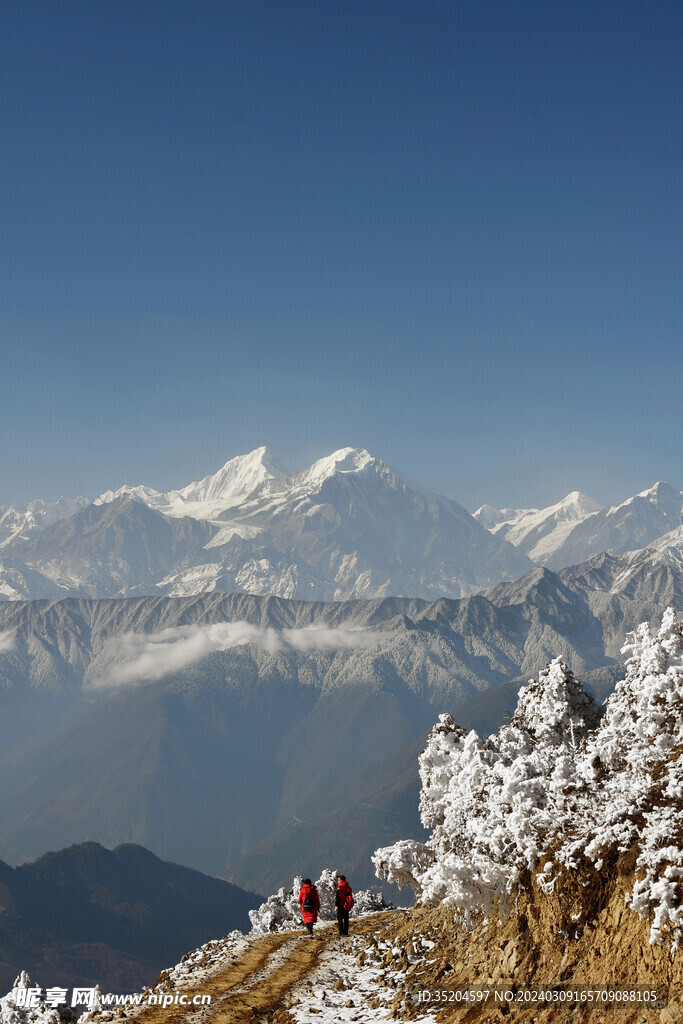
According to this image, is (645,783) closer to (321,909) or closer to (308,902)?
(308,902)

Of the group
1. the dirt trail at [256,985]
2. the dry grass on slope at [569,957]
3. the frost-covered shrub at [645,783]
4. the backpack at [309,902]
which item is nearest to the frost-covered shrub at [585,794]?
the frost-covered shrub at [645,783]

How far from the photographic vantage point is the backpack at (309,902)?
41562mm

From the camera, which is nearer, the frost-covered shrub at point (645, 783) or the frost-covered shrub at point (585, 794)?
the frost-covered shrub at point (645, 783)

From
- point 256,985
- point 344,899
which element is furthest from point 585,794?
point 344,899

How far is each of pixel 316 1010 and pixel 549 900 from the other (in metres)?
8.47

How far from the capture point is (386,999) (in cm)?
2830

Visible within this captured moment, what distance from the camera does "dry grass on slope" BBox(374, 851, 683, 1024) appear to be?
2148 centimetres

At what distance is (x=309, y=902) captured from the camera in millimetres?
41719

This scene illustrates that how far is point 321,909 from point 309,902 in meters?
25.7

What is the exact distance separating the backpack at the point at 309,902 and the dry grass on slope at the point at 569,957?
13.1 meters

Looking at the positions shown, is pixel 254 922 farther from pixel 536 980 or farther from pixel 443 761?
pixel 536 980

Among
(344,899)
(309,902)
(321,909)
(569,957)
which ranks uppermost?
(569,957)

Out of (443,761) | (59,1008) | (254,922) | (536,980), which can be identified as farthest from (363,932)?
(254,922)

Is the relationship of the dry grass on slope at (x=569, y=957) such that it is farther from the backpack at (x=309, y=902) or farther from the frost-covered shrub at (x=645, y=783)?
the backpack at (x=309, y=902)
